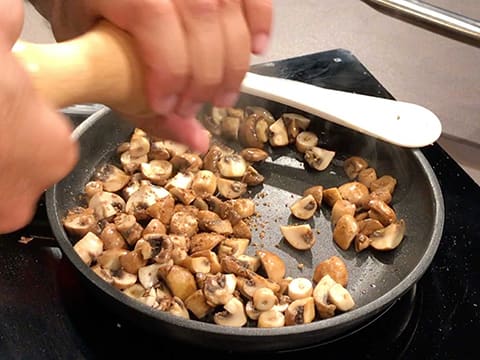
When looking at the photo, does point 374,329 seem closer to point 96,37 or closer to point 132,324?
point 132,324

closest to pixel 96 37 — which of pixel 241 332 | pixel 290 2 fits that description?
pixel 241 332

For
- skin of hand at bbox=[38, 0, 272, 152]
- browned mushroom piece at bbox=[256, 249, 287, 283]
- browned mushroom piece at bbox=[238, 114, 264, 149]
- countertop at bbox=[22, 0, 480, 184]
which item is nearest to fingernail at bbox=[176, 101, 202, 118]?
skin of hand at bbox=[38, 0, 272, 152]

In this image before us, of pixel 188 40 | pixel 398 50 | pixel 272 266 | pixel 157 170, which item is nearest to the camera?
pixel 188 40

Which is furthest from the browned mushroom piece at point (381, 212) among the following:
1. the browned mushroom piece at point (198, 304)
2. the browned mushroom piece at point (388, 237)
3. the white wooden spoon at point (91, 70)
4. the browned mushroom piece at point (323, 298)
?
the white wooden spoon at point (91, 70)

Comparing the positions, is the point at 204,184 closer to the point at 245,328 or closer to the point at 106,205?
the point at 106,205

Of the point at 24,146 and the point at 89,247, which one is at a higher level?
the point at 24,146

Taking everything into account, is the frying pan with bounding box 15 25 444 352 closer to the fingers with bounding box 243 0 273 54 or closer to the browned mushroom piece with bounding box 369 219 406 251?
the browned mushroom piece with bounding box 369 219 406 251

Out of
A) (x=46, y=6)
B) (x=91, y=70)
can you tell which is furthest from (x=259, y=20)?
(x=46, y=6)
